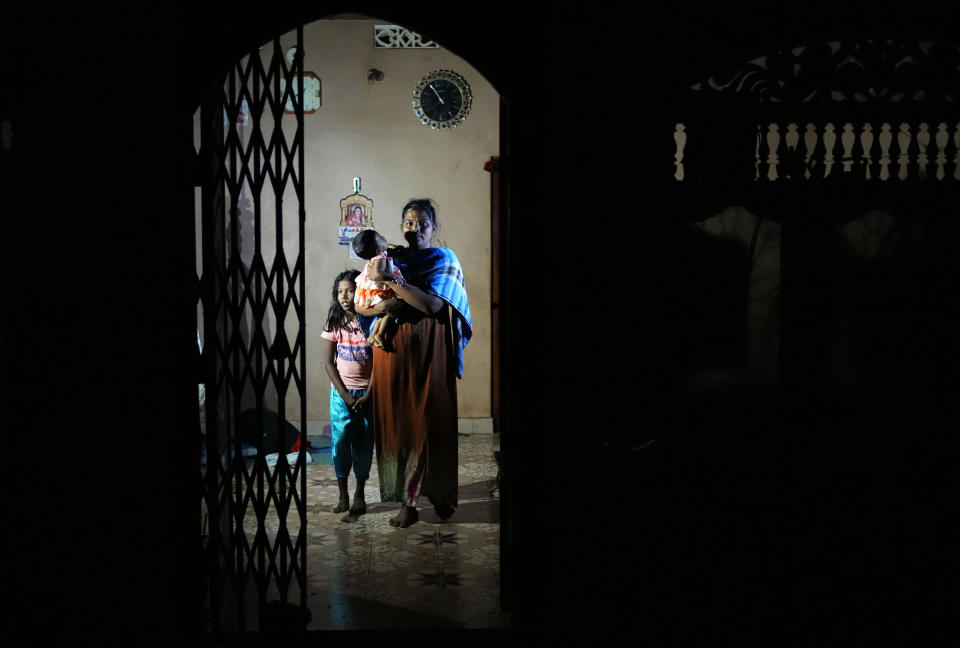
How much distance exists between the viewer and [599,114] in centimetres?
255

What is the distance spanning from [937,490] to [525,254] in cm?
143

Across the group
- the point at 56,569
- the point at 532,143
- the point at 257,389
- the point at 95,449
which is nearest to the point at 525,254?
the point at 532,143

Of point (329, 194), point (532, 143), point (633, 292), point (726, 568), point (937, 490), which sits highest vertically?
point (329, 194)

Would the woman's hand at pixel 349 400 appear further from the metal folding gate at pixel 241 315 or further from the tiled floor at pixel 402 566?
the metal folding gate at pixel 241 315

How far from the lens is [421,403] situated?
4578 millimetres

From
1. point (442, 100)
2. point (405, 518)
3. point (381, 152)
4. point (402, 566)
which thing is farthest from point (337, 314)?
point (442, 100)

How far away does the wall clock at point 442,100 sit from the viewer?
6.73m

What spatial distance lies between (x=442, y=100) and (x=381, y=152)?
62 cm

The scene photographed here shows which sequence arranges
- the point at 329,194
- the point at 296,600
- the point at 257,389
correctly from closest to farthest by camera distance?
the point at 257,389 → the point at 296,600 → the point at 329,194

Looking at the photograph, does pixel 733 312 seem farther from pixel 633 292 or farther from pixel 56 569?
pixel 56 569

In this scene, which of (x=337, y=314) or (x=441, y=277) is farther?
(x=337, y=314)

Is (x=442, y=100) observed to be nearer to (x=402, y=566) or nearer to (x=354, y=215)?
(x=354, y=215)

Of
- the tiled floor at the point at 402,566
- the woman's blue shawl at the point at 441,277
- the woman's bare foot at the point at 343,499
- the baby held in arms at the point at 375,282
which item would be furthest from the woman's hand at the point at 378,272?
the tiled floor at the point at 402,566

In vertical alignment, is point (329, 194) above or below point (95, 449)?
above
